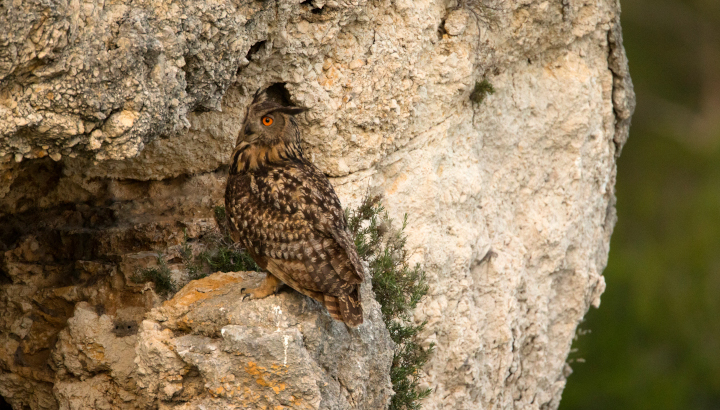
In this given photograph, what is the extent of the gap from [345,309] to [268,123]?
124cm

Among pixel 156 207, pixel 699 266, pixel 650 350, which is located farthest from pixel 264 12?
pixel 699 266

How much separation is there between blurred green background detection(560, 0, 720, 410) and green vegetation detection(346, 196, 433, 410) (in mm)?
12643

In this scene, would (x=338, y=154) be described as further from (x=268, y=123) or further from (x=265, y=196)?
(x=265, y=196)

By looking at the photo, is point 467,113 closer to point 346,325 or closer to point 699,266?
point 346,325

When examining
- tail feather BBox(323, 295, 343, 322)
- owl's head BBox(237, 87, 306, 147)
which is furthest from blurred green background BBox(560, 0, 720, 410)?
tail feather BBox(323, 295, 343, 322)

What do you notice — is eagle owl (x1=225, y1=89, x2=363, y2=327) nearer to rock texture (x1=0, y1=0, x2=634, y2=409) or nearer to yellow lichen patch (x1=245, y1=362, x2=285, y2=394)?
rock texture (x1=0, y1=0, x2=634, y2=409)

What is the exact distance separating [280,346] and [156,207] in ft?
6.26

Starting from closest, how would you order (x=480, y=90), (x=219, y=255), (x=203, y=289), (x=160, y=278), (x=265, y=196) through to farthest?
(x=265, y=196), (x=203, y=289), (x=160, y=278), (x=219, y=255), (x=480, y=90)

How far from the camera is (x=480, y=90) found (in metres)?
6.71

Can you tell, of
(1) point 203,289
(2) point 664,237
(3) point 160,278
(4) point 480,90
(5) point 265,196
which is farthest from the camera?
(2) point 664,237

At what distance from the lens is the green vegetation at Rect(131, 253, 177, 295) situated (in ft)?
18.2

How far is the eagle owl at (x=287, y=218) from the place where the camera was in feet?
15.4

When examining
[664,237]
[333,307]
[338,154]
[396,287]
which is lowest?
[333,307]

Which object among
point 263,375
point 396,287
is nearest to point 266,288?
point 263,375
